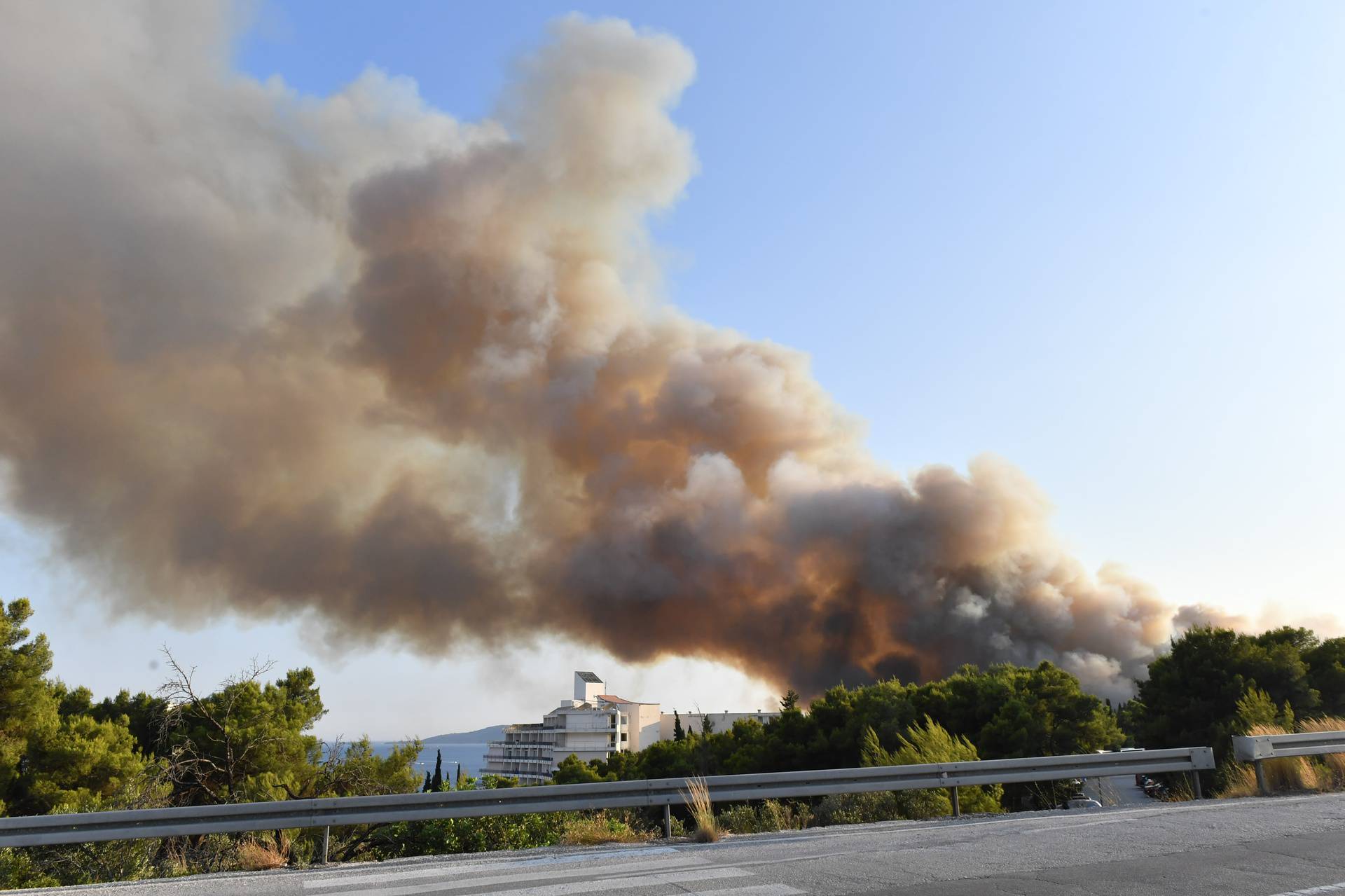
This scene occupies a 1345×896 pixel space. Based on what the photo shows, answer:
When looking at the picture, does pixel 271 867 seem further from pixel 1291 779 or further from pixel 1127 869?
pixel 1291 779

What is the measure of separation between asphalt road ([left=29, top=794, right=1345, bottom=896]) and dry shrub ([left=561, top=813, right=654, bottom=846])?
0.54 m

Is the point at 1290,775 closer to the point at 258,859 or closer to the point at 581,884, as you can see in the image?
the point at 581,884

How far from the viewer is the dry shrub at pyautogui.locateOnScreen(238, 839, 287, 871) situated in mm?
7493

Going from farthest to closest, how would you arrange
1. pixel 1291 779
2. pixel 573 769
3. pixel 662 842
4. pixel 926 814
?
pixel 573 769 < pixel 1291 779 < pixel 926 814 < pixel 662 842

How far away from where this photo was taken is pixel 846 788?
360 inches

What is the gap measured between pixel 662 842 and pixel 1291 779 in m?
8.69

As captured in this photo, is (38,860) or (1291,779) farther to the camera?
(1291,779)

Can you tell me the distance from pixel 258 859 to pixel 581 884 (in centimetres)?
340

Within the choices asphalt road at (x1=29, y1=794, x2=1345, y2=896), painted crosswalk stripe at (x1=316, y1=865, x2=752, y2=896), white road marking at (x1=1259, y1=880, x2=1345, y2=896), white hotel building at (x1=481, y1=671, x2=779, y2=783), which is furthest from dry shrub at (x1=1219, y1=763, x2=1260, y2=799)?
white hotel building at (x1=481, y1=671, x2=779, y2=783)

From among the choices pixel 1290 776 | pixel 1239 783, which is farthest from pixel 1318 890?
pixel 1290 776

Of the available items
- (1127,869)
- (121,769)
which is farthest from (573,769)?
(1127,869)

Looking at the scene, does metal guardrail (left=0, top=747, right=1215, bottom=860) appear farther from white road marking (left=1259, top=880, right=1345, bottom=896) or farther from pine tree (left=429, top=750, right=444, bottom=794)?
pine tree (left=429, top=750, right=444, bottom=794)

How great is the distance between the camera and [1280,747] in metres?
10.9

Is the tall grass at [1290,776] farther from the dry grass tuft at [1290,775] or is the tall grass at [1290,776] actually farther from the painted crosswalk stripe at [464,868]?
the painted crosswalk stripe at [464,868]
